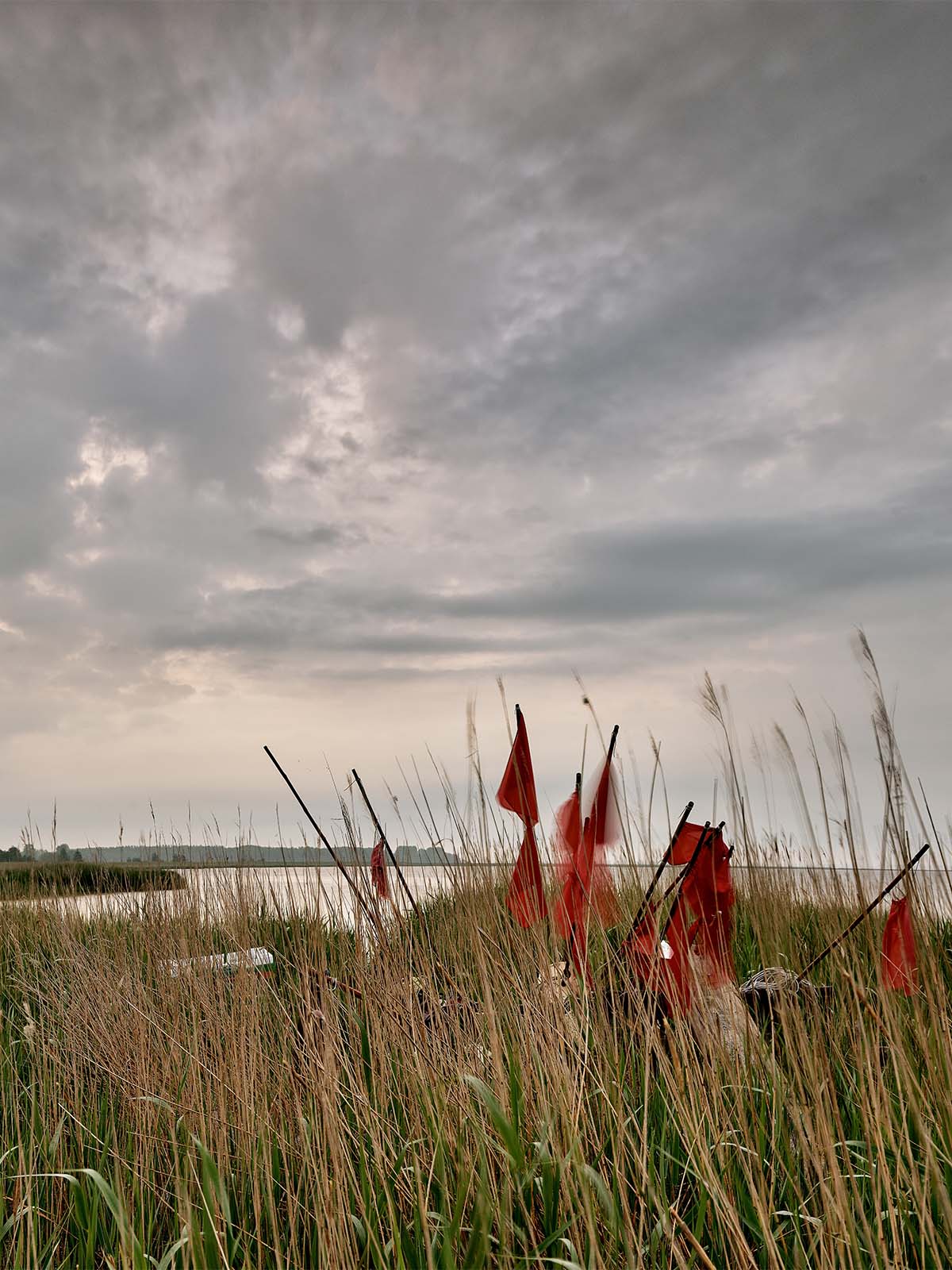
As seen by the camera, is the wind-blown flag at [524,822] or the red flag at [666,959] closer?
the red flag at [666,959]

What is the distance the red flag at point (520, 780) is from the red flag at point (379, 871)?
735 mm

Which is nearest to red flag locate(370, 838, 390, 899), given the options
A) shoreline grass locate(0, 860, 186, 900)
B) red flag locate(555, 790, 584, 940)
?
red flag locate(555, 790, 584, 940)

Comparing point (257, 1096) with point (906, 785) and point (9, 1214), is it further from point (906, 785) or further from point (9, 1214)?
point (906, 785)

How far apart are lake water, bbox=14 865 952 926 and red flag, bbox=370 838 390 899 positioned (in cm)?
7

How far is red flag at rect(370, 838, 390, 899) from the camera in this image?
3336 millimetres

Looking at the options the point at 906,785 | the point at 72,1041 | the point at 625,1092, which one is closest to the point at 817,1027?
the point at 906,785

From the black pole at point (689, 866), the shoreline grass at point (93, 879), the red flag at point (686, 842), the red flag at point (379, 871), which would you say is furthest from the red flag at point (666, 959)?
the shoreline grass at point (93, 879)

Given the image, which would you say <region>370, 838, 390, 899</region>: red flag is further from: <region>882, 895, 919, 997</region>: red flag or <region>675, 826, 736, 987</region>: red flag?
<region>882, 895, 919, 997</region>: red flag

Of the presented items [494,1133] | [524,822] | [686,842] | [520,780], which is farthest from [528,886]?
[494,1133]

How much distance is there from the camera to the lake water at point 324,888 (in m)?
2.62

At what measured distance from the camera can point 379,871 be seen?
3482 millimetres

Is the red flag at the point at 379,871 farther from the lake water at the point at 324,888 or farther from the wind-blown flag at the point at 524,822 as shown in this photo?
the wind-blown flag at the point at 524,822

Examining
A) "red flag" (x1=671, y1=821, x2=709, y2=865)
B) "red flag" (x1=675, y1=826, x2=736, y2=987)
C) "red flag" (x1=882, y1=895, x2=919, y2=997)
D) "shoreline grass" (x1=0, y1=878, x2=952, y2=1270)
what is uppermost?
"red flag" (x1=671, y1=821, x2=709, y2=865)

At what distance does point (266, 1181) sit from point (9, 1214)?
0.96 m
